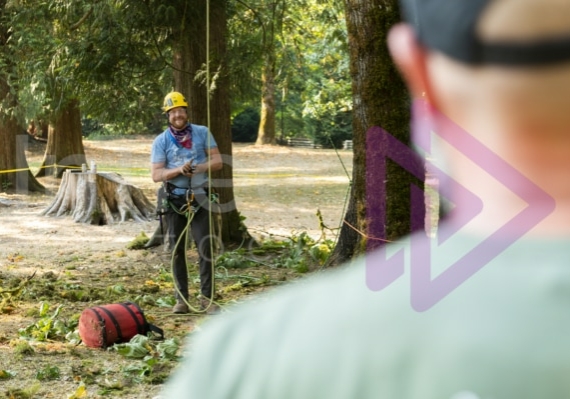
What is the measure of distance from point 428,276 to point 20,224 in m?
14.5

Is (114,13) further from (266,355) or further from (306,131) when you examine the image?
(306,131)

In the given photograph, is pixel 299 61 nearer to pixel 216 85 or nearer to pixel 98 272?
pixel 216 85

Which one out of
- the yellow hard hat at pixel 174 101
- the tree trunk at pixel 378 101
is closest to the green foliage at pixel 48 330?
the yellow hard hat at pixel 174 101

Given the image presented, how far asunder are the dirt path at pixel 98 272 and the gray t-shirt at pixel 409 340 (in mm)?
5306

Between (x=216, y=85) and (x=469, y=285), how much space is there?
1053 centimetres

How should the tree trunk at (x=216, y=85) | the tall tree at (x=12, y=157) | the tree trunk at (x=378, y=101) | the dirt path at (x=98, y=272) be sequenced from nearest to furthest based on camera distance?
the dirt path at (x=98, y=272) < the tree trunk at (x=378, y=101) < the tree trunk at (x=216, y=85) < the tall tree at (x=12, y=157)

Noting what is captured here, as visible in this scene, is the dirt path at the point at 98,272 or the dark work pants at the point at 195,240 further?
the dark work pants at the point at 195,240

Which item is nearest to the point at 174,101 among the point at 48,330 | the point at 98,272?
the point at 48,330

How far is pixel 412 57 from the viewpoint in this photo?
0.70 meters

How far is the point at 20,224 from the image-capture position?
14.6 meters

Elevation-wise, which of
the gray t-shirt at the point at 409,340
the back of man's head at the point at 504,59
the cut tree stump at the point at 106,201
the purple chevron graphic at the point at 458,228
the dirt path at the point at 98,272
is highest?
the back of man's head at the point at 504,59

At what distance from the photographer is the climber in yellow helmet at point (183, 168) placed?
766 centimetres

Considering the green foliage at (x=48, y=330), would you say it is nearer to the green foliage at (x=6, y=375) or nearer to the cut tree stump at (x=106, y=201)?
the green foliage at (x=6, y=375)

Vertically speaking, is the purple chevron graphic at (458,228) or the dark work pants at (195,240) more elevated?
the purple chevron graphic at (458,228)
